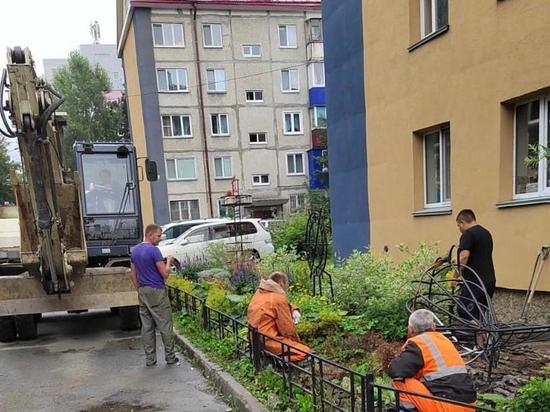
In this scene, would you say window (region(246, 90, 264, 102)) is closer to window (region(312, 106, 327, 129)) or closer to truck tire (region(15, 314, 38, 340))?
window (region(312, 106, 327, 129))

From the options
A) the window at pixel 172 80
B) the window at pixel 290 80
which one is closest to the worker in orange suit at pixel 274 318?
the window at pixel 172 80

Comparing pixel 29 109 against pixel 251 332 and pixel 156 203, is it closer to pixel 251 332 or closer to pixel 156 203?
pixel 251 332

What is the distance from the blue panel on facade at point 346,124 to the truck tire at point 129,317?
5.57 metres

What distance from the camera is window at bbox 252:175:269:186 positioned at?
29.9 m

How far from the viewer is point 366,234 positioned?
421 inches

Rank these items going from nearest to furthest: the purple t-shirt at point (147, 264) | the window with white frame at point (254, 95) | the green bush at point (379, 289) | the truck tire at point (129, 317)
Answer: the green bush at point (379, 289) < the purple t-shirt at point (147, 264) < the truck tire at point (129, 317) < the window with white frame at point (254, 95)

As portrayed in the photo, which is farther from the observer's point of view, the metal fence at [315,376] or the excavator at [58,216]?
the excavator at [58,216]

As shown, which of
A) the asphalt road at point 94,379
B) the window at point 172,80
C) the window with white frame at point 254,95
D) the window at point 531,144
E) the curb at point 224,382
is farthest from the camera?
the window with white frame at point 254,95

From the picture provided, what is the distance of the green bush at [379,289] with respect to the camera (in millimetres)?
5449

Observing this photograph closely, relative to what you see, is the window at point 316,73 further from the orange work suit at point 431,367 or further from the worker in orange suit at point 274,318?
the orange work suit at point 431,367

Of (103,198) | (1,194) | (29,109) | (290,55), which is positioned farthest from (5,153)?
(29,109)

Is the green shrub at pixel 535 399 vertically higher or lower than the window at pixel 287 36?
lower

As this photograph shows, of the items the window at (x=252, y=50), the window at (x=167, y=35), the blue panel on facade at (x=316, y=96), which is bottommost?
the blue panel on facade at (x=316, y=96)

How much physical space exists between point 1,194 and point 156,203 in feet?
62.3
